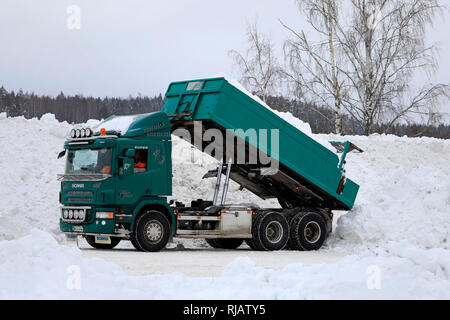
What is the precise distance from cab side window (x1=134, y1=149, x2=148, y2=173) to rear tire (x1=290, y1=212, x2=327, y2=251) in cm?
459

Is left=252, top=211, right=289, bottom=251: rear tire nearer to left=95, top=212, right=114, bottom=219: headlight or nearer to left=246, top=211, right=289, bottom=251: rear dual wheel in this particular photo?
left=246, top=211, right=289, bottom=251: rear dual wheel

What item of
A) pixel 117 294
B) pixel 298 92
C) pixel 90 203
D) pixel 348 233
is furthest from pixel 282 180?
pixel 298 92

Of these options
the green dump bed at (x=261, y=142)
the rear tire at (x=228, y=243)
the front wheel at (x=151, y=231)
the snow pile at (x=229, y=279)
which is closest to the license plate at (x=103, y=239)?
the front wheel at (x=151, y=231)

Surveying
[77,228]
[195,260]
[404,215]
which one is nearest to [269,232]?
[404,215]

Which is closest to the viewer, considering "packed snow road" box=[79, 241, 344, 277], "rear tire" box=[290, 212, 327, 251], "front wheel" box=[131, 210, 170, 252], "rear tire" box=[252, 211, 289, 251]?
"packed snow road" box=[79, 241, 344, 277]

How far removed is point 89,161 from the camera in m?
16.2

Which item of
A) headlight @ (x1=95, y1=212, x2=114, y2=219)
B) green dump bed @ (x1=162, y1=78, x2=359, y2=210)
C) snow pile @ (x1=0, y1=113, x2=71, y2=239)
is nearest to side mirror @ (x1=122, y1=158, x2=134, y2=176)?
headlight @ (x1=95, y1=212, x2=114, y2=219)

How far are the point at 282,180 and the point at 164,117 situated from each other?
378 cm

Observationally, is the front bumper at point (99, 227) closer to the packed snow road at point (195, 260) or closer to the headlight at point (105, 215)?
the headlight at point (105, 215)

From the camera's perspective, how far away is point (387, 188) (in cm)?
1978

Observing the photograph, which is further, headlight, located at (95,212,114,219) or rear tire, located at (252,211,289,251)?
rear tire, located at (252,211,289,251)

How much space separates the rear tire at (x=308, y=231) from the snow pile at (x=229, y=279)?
313 inches

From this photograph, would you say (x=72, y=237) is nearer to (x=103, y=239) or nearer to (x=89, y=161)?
(x=103, y=239)

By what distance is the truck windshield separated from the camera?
1591cm
